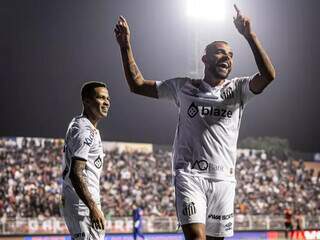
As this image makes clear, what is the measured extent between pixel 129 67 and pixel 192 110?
682mm

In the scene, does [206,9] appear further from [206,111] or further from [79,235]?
[79,235]

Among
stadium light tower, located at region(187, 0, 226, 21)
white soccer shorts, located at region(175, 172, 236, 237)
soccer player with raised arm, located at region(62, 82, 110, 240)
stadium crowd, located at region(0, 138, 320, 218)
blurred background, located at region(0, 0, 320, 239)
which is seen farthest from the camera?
stadium light tower, located at region(187, 0, 226, 21)

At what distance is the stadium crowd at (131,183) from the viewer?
2711 cm

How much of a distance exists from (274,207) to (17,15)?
56.6ft

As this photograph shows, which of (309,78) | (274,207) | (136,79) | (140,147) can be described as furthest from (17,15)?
(136,79)

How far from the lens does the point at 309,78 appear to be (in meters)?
54.9

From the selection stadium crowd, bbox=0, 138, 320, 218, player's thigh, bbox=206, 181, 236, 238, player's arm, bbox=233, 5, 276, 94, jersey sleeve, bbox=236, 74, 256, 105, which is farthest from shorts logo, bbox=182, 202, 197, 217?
stadium crowd, bbox=0, 138, 320, 218

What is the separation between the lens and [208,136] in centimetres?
596

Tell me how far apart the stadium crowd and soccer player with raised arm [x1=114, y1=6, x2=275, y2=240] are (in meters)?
20.7

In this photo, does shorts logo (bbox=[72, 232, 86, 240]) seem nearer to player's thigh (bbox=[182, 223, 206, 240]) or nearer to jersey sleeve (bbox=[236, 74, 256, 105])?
player's thigh (bbox=[182, 223, 206, 240])

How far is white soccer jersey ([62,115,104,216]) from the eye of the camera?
5730 mm

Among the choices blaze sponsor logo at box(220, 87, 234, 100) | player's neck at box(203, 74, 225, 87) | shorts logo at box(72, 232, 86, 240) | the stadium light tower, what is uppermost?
the stadium light tower

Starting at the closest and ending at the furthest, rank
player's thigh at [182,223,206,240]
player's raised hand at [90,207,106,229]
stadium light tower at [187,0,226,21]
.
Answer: player's raised hand at [90,207,106,229]
player's thigh at [182,223,206,240]
stadium light tower at [187,0,226,21]

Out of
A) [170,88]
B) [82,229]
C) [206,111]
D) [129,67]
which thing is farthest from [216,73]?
[82,229]
